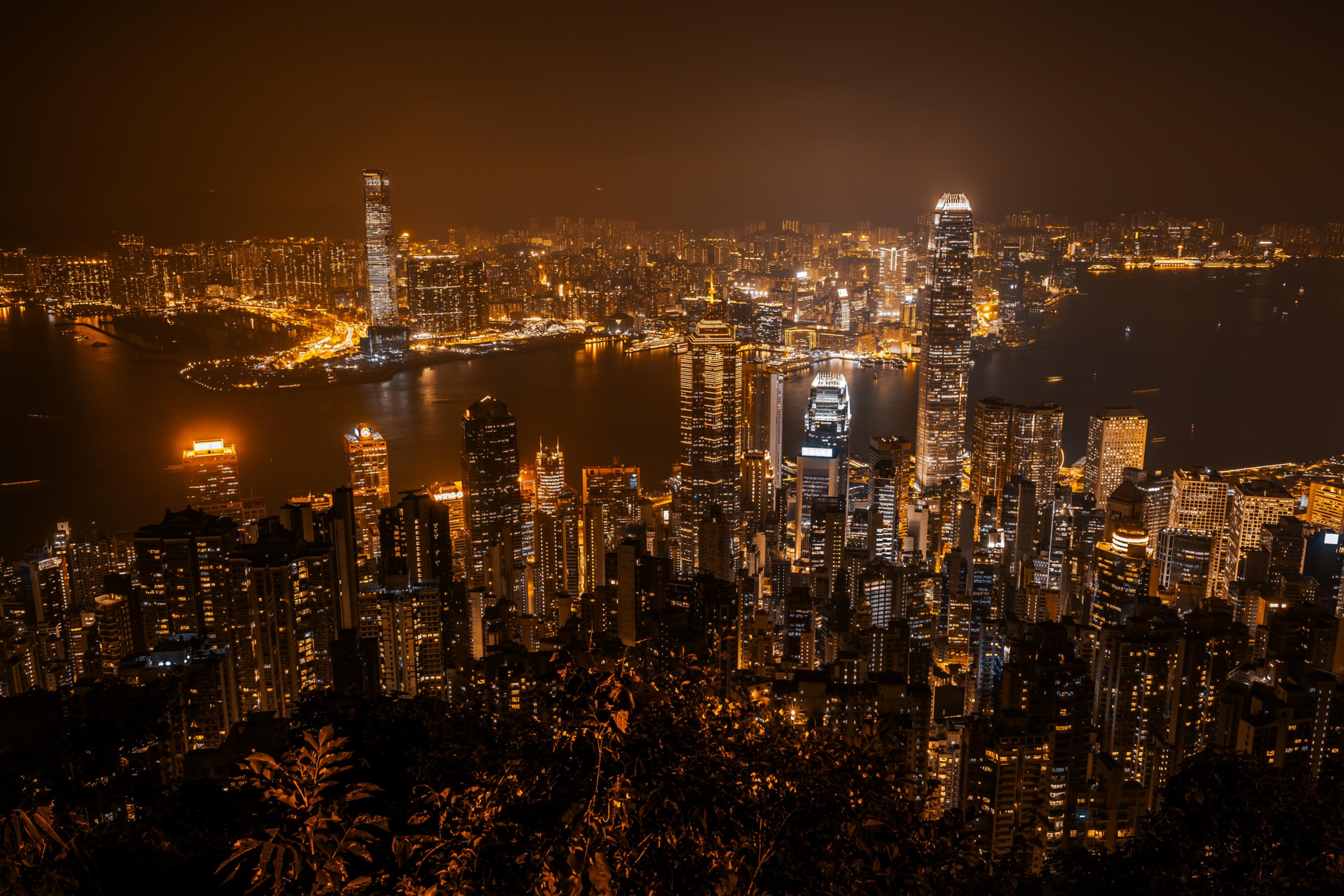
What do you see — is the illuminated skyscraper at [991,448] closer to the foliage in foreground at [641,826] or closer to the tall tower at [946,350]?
the tall tower at [946,350]

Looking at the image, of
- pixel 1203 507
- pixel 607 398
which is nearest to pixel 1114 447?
pixel 1203 507

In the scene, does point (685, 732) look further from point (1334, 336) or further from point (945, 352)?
point (1334, 336)

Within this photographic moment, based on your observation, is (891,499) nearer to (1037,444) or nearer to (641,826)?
(1037,444)

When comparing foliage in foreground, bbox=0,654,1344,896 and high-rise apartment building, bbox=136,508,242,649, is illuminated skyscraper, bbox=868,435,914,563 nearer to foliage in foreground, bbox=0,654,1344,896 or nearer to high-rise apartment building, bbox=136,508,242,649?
high-rise apartment building, bbox=136,508,242,649

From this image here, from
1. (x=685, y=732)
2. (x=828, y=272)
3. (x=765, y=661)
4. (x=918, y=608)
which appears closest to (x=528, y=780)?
(x=685, y=732)

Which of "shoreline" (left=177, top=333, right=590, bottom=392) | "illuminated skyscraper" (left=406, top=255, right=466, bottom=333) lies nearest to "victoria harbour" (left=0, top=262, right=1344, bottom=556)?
"shoreline" (left=177, top=333, right=590, bottom=392)
